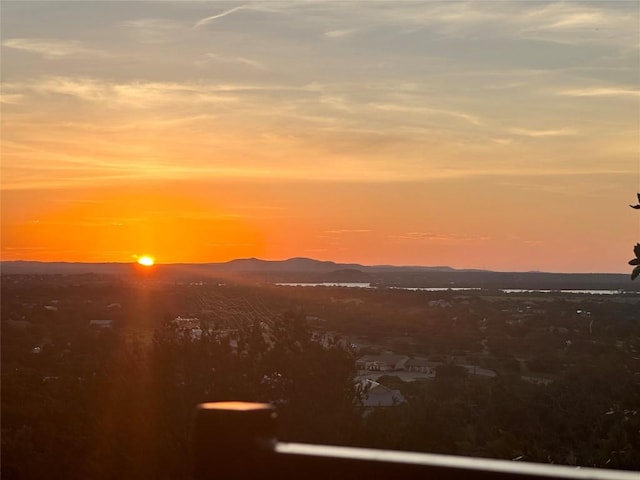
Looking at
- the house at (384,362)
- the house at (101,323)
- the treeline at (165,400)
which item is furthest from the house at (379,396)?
the house at (101,323)

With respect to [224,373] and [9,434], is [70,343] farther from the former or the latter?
[224,373]

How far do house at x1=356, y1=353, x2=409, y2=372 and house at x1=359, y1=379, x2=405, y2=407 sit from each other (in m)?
4.92

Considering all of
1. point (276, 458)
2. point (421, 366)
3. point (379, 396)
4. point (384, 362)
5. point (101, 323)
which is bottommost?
point (421, 366)

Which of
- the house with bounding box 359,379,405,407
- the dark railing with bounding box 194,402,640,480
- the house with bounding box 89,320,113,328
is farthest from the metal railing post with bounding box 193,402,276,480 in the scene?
the house with bounding box 89,320,113,328

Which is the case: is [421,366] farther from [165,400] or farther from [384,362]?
[165,400]

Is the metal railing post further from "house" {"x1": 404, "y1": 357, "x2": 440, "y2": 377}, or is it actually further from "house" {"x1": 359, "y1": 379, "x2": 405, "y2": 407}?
"house" {"x1": 404, "y1": 357, "x2": 440, "y2": 377}

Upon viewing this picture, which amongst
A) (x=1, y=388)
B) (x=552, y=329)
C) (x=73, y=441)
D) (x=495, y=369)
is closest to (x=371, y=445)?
(x=73, y=441)

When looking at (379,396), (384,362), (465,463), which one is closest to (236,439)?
(465,463)

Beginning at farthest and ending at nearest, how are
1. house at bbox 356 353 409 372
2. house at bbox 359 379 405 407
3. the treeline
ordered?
house at bbox 356 353 409 372 → house at bbox 359 379 405 407 → the treeline

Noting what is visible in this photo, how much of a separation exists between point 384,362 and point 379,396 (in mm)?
11348

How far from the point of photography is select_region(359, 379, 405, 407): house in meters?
15.2

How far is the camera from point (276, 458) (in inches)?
77.4

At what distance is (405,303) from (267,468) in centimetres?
6065

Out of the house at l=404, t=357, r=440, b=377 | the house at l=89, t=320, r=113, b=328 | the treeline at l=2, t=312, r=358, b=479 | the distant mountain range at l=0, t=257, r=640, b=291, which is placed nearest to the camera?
the treeline at l=2, t=312, r=358, b=479
